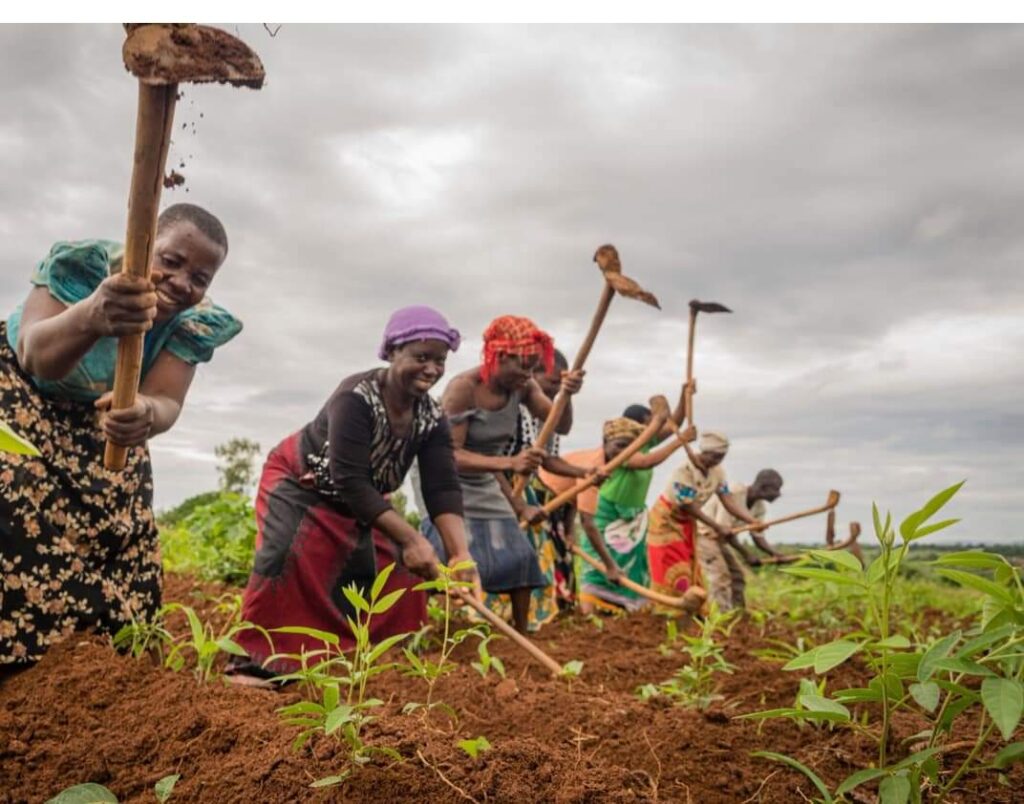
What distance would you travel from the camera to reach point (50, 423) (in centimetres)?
259

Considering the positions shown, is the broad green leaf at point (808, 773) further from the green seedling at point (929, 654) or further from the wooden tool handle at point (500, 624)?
the wooden tool handle at point (500, 624)

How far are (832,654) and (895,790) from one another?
0.86 feet

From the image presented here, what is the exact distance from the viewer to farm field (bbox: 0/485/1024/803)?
164 cm

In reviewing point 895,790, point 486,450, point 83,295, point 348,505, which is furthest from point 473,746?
point 486,450

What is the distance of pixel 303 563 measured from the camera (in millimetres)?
3412

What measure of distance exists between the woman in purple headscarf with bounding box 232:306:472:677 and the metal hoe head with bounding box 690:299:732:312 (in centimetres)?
240

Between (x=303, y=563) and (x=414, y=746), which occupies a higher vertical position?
(x=303, y=563)

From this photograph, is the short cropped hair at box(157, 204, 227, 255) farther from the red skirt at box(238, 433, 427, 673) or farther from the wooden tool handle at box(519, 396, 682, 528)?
the wooden tool handle at box(519, 396, 682, 528)

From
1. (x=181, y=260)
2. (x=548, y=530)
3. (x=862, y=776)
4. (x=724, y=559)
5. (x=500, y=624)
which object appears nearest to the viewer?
(x=862, y=776)

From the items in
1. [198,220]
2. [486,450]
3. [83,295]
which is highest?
[198,220]

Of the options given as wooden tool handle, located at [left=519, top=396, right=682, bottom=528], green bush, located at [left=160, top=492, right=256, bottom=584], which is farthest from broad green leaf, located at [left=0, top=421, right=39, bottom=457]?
green bush, located at [left=160, top=492, right=256, bottom=584]

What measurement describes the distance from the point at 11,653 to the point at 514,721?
1293 millimetres

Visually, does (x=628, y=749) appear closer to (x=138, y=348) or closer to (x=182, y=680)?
(x=182, y=680)

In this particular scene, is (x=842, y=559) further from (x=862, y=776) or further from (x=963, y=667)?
(x=862, y=776)
